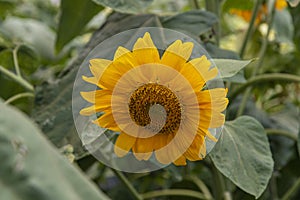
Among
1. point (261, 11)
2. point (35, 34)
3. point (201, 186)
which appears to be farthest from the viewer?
point (35, 34)

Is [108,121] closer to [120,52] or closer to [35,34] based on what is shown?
[120,52]

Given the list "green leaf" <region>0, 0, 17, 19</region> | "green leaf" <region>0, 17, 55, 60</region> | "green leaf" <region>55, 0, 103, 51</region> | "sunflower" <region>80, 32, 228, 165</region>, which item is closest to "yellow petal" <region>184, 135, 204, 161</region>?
"sunflower" <region>80, 32, 228, 165</region>

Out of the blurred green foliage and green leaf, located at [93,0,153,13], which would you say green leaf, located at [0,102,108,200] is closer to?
the blurred green foliage

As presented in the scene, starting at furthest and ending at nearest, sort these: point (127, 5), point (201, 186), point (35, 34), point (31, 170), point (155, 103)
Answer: point (35, 34)
point (201, 186)
point (127, 5)
point (155, 103)
point (31, 170)

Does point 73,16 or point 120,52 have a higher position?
point 120,52

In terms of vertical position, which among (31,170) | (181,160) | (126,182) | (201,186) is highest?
(31,170)

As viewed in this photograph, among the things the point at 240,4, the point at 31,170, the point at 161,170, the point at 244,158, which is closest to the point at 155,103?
the point at 244,158
